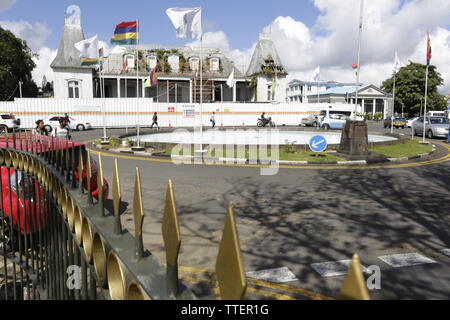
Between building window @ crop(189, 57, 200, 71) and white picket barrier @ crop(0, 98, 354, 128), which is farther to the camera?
building window @ crop(189, 57, 200, 71)

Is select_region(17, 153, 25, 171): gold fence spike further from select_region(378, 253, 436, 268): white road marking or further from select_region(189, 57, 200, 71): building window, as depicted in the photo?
select_region(189, 57, 200, 71): building window

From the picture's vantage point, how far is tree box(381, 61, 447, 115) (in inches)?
2662

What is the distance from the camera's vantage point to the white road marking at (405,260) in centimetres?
500

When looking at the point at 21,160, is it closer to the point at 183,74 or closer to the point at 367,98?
the point at 183,74

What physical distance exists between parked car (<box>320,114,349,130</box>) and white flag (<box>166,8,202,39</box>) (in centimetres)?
2310

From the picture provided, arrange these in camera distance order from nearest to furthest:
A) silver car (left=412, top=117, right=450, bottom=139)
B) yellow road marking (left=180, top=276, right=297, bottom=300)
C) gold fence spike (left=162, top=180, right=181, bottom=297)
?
gold fence spike (left=162, top=180, right=181, bottom=297)
yellow road marking (left=180, top=276, right=297, bottom=300)
silver car (left=412, top=117, right=450, bottom=139)

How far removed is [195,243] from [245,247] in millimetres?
811

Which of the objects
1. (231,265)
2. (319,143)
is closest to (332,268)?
(231,265)

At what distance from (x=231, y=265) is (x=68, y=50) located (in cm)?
4845

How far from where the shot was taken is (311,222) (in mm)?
6820

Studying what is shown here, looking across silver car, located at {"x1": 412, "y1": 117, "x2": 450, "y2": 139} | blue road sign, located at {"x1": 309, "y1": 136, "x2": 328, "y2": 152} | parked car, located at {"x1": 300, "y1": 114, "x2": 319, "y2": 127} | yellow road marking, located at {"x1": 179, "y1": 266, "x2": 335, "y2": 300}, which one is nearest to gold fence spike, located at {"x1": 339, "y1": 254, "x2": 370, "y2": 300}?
yellow road marking, located at {"x1": 179, "y1": 266, "x2": 335, "y2": 300}

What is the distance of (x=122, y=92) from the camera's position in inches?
A: 1964
